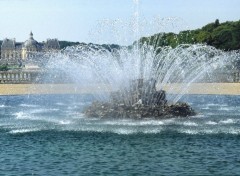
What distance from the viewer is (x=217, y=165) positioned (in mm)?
23734

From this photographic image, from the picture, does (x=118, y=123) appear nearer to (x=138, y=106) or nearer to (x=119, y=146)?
(x=138, y=106)

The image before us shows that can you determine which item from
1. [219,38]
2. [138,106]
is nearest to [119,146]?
[138,106]

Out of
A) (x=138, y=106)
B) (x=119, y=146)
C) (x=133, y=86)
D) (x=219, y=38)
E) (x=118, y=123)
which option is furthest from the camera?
(x=219, y=38)

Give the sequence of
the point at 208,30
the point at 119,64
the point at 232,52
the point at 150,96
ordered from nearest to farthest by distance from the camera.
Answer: the point at 150,96 < the point at 119,64 < the point at 232,52 < the point at 208,30

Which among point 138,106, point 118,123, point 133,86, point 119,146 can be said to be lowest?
point 119,146

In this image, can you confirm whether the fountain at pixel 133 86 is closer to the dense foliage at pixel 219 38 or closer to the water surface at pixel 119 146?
the water surface at pixel 119 146

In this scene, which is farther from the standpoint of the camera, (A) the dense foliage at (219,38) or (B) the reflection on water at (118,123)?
(A) the dense foliage at (219,38)

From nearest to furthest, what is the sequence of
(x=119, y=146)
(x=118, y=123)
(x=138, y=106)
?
(x=119, y=146), (x=118, y=123), (x=138, y=106)

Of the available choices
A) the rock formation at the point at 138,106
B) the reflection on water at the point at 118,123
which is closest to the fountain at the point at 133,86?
the rock formation at the point at 138,106

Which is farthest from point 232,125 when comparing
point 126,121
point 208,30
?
point 208,30

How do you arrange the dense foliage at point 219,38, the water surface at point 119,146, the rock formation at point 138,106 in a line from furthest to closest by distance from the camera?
the dense foliage at point 219,38 → the rock formation at point 138,106 → the water surface at point 119,146

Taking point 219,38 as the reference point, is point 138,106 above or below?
below

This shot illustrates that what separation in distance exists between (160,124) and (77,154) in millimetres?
11509

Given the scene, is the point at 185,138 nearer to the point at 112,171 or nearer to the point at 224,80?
the point at 112,171
